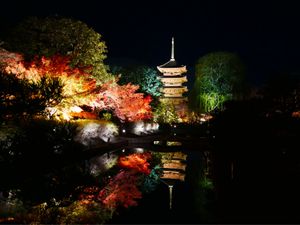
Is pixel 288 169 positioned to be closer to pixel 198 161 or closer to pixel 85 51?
pixel 198 161

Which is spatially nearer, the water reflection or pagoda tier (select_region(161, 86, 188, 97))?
the water reflection

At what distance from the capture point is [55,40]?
72.9ft

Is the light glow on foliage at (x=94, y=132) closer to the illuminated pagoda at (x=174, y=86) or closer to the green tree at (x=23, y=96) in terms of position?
the green tree at (x=23, y=96)

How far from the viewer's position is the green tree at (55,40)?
21.8 metres

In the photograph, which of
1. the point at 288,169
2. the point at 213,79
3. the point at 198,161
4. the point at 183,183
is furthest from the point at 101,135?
the point at 213,79

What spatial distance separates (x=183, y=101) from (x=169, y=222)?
1416 inches

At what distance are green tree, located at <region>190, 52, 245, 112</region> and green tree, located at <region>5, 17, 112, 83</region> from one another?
61.4ft

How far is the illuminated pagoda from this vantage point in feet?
141

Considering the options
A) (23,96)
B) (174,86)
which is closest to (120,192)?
(23,96)

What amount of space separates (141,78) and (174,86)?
8.38 metres

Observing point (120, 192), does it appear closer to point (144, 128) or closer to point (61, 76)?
point (61, 76)

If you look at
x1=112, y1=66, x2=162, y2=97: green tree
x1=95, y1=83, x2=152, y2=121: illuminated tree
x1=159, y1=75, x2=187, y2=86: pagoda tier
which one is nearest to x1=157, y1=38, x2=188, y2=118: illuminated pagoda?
x1=159, y1=75, x2=187, y2=86: pagoda tier

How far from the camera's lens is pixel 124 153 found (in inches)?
769

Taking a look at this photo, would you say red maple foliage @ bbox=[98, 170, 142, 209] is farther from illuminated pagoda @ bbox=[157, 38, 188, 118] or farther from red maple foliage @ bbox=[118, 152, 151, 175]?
illuminated pagoda @ bbox=[157, 38, 188, 118]
